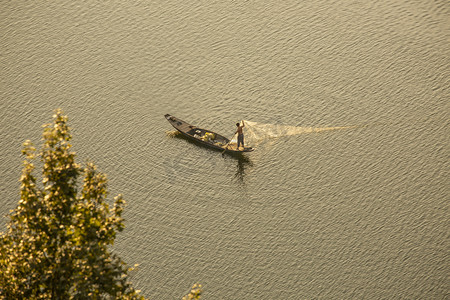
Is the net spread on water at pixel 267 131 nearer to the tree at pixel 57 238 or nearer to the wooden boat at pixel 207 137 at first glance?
the wooden boat at pixel 207 137

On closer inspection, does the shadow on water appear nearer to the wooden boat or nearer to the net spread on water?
the wooden boat

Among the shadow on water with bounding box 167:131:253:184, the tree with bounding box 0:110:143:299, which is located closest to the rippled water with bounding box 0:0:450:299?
the shadow on water with bounding box 167:131:253:184

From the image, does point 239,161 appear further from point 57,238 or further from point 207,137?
point 57,238

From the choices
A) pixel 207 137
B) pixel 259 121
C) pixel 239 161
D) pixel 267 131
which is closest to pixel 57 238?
pixel 239 161

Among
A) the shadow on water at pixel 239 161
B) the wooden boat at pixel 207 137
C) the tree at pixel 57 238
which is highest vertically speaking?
the wooden boat at pixel 207 137

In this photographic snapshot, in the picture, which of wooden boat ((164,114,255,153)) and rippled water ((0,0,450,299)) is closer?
rippled water ((0,0,450,299))

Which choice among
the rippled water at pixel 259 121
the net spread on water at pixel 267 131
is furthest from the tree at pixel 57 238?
the net spread on water at pixel 267 131

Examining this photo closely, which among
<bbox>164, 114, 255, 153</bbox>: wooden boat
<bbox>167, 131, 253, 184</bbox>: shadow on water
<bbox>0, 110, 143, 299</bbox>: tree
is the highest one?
<bbox>164, 114, 255, 153</bbox>: wooden boat
